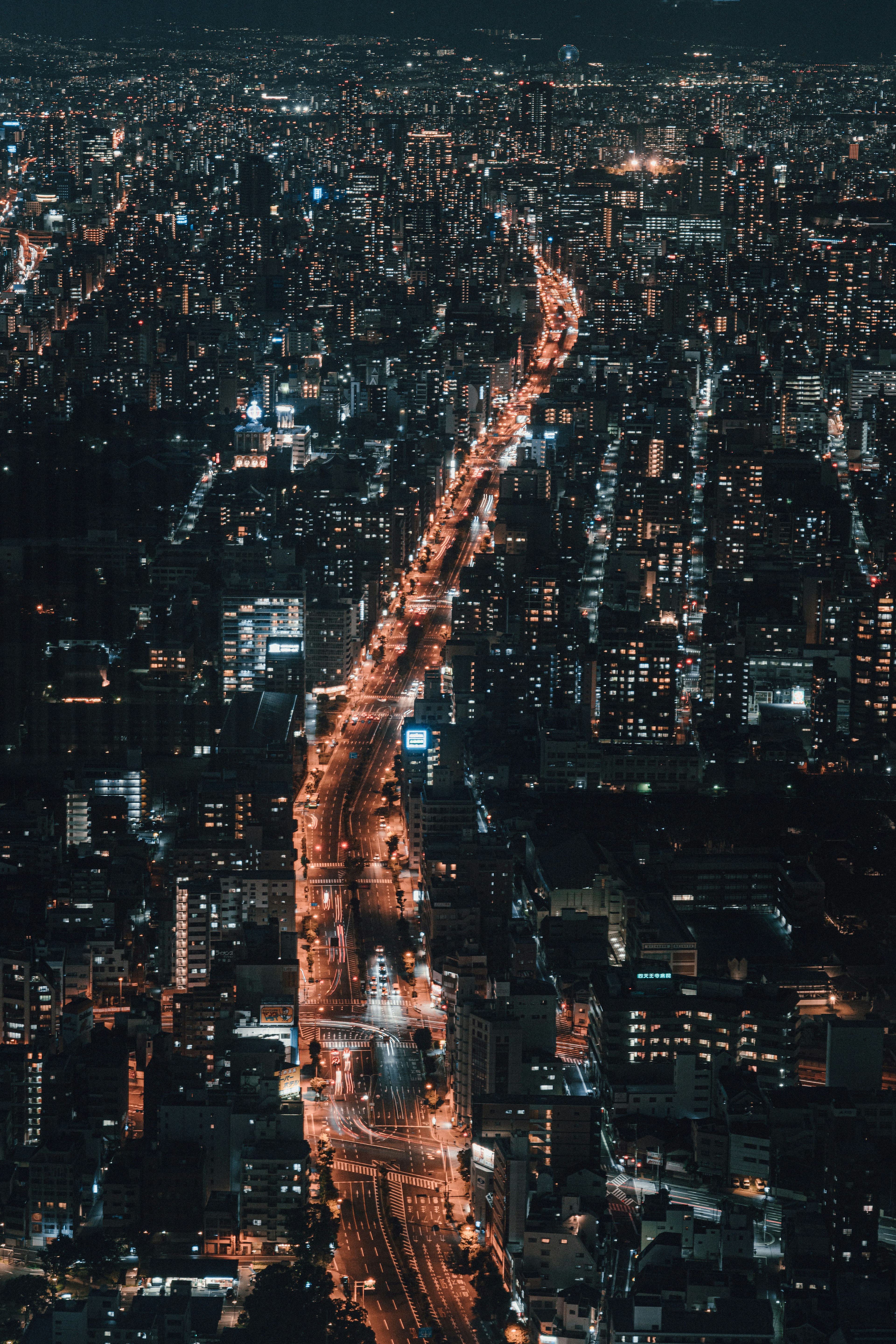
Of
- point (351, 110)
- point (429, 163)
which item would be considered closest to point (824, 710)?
point (351, 110)

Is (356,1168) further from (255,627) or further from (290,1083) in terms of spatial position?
(255,627)

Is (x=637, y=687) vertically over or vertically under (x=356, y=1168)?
over

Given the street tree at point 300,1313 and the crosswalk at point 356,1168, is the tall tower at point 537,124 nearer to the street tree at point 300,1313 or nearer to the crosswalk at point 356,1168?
the crosswalk at point 356,1168

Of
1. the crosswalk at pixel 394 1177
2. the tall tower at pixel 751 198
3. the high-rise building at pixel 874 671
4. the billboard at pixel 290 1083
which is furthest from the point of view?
the tall tower at pixel 751 198

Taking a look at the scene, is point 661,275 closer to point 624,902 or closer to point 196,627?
point 196,627

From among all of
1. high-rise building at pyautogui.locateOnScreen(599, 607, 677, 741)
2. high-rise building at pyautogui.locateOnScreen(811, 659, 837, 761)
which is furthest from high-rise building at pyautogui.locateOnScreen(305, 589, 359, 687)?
high-rise building at pyautogui.locateOnScreen(811, 659, 837, 761)

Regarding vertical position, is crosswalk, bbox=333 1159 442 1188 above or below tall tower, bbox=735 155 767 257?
below

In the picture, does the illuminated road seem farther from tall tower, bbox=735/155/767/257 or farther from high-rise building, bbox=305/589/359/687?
tall tower, bbox=735/155/767/257

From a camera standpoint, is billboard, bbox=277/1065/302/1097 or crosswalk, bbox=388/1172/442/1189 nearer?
crosswalk, bbox=388/1172/442/1189

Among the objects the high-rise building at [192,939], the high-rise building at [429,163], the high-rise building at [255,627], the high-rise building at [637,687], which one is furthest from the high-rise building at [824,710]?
the high-rise building at [429,163]

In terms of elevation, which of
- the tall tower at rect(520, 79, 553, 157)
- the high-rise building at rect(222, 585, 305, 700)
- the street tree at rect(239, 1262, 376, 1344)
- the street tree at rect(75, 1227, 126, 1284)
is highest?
the tall tower at rect(520, 79, 553, 157)
